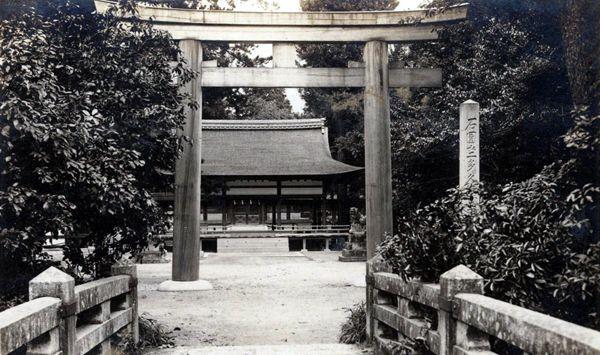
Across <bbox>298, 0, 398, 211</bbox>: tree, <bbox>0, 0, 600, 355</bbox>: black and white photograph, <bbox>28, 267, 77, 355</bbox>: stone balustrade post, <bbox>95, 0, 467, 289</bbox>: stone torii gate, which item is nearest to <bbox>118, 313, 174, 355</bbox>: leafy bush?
<bbox>0, 0, 600, 355</bbox>: black and white photograph

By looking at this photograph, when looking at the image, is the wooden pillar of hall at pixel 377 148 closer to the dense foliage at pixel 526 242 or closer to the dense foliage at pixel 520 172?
the dense foliage at pixel 520 172

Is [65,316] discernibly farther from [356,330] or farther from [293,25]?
[293,25]

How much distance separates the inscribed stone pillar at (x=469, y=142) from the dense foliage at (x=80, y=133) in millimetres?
3575

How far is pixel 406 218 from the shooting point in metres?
5.01

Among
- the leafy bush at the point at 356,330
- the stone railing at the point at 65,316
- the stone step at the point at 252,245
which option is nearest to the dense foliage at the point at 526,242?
the leafy bush at the point at 356,330

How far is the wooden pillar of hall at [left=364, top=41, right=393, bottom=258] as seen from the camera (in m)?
10.8

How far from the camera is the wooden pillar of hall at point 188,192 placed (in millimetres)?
10688

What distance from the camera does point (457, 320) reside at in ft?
12.4

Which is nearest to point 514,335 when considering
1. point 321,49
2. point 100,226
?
point 100,226

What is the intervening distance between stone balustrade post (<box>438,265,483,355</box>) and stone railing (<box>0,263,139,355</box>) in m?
2.56

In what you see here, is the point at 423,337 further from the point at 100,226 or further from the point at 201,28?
the point at 201,28

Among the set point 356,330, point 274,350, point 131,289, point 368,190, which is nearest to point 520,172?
point 368,190

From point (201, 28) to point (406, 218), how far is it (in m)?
7.23

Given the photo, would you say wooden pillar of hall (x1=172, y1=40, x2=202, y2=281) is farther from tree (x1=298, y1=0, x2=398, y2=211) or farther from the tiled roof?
tree (x1=298, y1=0, x2=398, y2=211)
